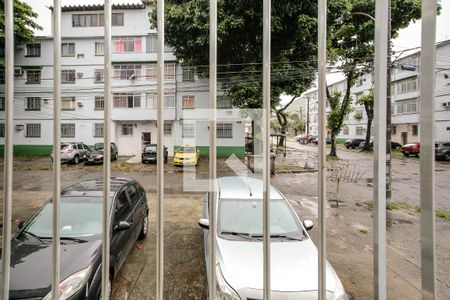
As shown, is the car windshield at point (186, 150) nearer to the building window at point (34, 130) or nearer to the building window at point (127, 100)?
the building window at point (127, 100)

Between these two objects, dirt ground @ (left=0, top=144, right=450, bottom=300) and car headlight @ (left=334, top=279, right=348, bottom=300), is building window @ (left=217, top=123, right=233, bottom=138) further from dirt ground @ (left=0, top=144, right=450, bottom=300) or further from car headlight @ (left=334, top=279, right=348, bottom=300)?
car headlight @ (left=334, top=279, right=348, bottom=300)

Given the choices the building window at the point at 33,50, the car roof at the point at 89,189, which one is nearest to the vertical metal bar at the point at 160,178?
the car roof at the point at 89,189

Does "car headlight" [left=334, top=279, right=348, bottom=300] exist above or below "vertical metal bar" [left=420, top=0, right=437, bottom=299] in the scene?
below

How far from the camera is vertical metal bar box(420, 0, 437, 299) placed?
29.6 inches

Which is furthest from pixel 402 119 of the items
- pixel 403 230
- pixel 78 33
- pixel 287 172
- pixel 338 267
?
pixel 78 33

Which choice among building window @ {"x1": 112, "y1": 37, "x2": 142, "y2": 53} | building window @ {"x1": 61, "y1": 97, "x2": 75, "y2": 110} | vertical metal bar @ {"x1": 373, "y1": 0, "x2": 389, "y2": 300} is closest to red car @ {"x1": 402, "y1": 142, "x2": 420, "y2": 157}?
building window @ {"x1": 112, "y1": 37, "x2": 142, "y2": 53}

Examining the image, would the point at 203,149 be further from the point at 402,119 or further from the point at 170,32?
the point at 402,119

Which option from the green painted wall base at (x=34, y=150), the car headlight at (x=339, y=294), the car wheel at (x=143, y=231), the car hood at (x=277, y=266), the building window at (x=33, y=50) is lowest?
the car wheel at (x=143, y=231)

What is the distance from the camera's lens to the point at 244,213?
3.42 meters

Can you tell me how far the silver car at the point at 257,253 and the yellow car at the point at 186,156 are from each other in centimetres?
1047

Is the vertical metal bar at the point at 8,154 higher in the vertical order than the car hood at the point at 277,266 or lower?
higher

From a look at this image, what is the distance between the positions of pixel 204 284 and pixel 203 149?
14.7 m

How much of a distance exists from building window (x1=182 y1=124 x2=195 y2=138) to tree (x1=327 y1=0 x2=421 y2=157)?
9532mm

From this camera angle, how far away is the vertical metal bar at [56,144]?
33.1 inches
